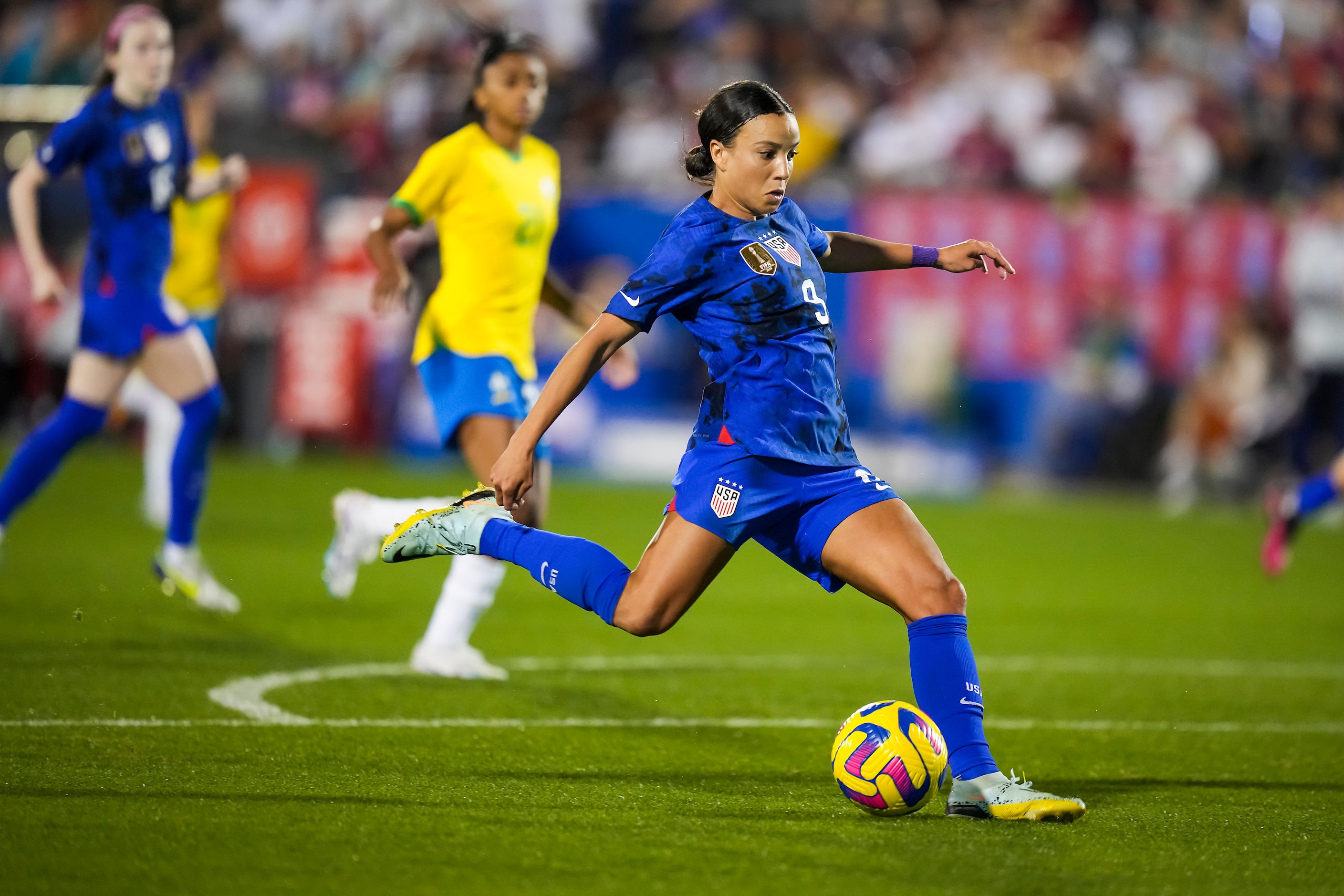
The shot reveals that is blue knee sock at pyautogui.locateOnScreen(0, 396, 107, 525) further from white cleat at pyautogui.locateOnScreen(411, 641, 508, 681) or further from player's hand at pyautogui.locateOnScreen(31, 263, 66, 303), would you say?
white cleat at pyautogui.locateOnScreen(411, 641, 508, 681)

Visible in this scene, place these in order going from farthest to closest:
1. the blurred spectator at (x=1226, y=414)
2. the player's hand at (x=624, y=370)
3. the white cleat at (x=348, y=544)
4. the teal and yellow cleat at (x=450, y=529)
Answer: the blurred spectator at (x=1226, y=414) < the white cleat at (x=348, y=544) < the player's hand at (x=624, y=370) < the teal and yellow cleat at (x=450, y=529)

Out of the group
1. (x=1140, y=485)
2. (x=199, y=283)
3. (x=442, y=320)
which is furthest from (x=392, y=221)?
(x=1140, y=485)

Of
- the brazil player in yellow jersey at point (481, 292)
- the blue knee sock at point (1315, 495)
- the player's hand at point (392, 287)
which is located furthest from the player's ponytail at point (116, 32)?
the blue knee sock at point (1315, 495)

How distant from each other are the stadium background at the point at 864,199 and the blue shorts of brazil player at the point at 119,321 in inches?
330

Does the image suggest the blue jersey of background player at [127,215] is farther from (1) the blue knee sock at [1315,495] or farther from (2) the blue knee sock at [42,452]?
(1) the blue knee sock at [1315,495]

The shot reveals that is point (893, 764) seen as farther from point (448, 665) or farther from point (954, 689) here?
point (448, 665)

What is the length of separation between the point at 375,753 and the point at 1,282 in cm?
1511

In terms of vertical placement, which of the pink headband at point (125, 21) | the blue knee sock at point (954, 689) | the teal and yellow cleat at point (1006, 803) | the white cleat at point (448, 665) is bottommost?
the white cleat at point (448, 665)

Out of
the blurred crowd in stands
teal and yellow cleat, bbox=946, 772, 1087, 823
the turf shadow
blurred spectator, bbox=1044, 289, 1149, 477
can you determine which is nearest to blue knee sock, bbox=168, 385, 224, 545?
the turf shadow

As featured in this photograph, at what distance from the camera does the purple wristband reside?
5.43m

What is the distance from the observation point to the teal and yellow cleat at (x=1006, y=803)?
4.70 meters

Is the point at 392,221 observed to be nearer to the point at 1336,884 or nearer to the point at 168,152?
the point at 168,152

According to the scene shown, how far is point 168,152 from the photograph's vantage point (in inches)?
326

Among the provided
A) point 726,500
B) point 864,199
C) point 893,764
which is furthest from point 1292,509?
point 864,199
